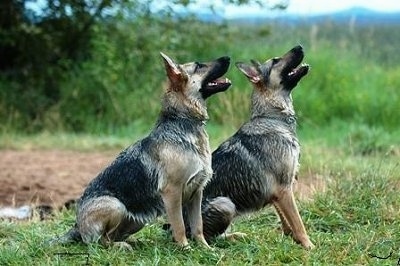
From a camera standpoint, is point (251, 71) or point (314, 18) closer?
point (251, 71)

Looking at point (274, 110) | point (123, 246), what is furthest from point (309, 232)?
point (123, 246)

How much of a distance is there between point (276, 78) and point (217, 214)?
3.91 ft

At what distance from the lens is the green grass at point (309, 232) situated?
6.72 metres

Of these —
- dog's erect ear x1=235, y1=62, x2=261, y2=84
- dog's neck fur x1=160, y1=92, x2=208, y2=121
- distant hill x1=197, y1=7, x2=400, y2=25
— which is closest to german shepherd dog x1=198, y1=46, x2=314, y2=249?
dog's erect ear x1=235, y1=62, x2=261, y2=84

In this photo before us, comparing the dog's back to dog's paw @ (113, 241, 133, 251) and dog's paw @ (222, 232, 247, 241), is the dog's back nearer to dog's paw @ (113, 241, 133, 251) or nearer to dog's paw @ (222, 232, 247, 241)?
dog's paw @ (222, 232, 247, 241)

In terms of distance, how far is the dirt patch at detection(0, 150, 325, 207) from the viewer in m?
10.3

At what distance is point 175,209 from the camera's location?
6.91m

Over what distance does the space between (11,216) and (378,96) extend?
7909mm

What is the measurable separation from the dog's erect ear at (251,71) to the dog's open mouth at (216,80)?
0.40 m

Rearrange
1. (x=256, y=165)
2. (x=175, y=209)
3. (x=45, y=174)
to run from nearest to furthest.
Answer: (x=175, y=209) < (x=256, y=165) < (x=45, y=174)

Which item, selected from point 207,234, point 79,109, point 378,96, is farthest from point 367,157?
point 79,109

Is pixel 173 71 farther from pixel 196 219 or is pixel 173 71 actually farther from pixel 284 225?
pixel 284 225

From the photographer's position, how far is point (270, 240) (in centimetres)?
731

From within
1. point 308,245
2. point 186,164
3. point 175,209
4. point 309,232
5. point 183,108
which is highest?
point 183,108
